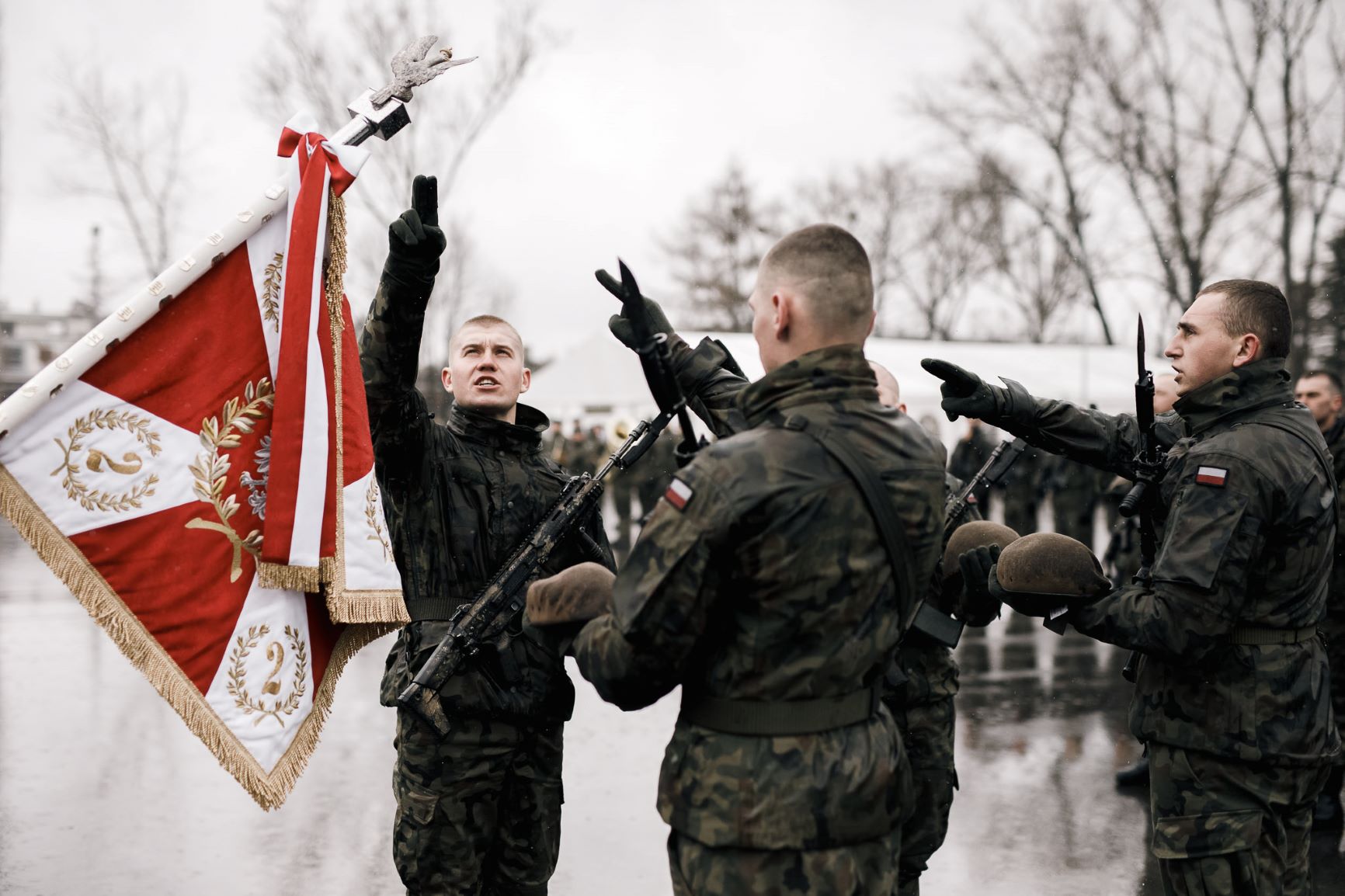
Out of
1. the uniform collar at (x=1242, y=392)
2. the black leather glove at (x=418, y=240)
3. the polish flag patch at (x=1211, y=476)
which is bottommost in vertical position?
the polish flag patch at (x=1211, y=476)

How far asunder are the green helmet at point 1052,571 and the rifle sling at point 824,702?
1.00 metres

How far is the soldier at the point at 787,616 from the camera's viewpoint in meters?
2.38

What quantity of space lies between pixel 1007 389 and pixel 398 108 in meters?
2.14

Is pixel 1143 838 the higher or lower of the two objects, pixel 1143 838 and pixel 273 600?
the lower

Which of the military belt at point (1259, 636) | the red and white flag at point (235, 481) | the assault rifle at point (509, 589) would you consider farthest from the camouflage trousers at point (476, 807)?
the military belt at point (1259, 636)

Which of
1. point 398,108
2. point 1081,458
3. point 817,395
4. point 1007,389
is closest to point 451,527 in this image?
point 398,108

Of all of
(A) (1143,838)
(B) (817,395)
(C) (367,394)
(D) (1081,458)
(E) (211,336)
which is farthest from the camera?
(A) (1143,838)

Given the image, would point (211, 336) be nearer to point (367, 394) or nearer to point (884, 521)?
point (367, 394)

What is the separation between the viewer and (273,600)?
127 inches

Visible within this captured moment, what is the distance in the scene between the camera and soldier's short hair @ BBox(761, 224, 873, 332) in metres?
2.55

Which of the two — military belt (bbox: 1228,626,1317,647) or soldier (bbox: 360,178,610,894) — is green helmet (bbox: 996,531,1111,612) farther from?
soldier (bbox: 360,178,610,894)

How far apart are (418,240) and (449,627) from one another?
1243 millimetres

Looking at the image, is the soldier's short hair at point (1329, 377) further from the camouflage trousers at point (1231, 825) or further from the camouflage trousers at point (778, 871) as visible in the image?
the camouflage trousers at point (778, 871)

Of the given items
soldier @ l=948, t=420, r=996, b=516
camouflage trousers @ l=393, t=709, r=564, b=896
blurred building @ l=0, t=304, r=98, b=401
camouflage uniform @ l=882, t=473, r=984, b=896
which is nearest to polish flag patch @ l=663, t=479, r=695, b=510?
camouflage trousers @ l=393, t=709, r=564, b=896
